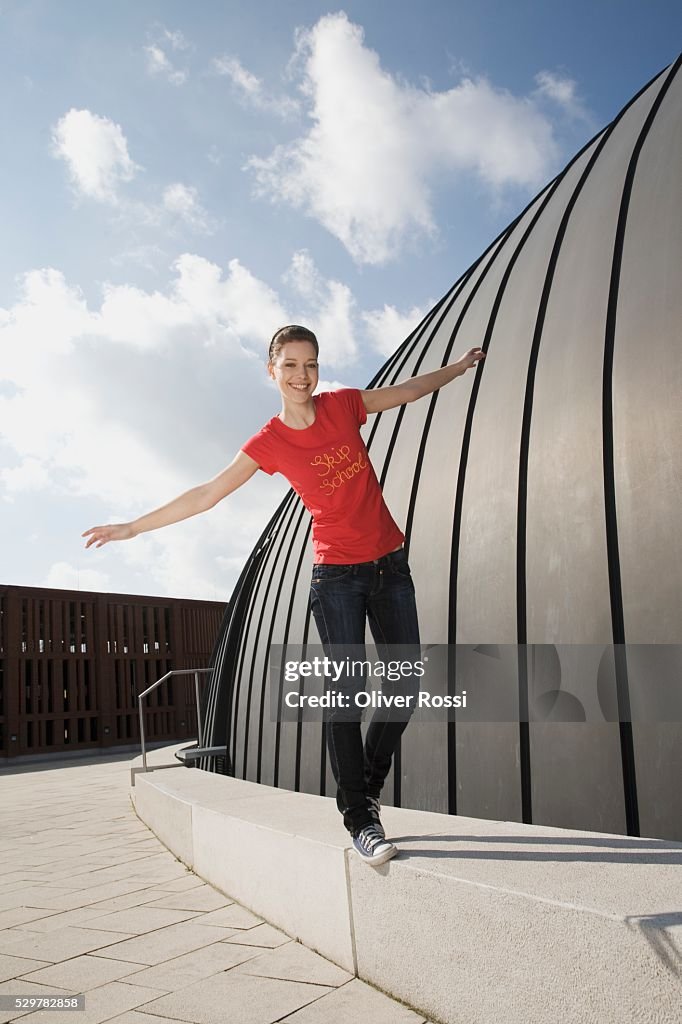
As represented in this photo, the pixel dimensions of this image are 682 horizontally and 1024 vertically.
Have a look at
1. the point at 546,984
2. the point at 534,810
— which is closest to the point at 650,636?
the point at 534,810

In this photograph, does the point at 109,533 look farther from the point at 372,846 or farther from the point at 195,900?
the point at 195,900

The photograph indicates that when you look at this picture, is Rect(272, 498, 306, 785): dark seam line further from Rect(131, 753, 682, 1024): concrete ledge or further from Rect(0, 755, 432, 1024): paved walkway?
Rect(131, 753, 682, 1024): concrete ledge

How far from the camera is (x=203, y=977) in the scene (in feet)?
11.2

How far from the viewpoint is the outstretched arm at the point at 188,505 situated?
12.3 ft

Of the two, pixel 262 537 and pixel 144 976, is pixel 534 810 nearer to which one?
pixel 144 976

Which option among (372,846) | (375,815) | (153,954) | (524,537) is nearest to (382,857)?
(372,846)

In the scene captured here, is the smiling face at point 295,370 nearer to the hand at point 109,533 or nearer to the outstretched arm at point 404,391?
the outstretched arm at point 404,391

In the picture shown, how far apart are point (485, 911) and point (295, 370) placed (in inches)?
93.7

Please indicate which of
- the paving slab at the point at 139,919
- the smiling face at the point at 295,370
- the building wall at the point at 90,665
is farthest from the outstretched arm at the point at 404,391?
the building wall at the point at 90,665

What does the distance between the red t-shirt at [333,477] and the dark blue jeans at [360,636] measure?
0.29 ft

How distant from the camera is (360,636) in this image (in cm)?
350

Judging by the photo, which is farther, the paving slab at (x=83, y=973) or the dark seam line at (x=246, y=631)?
the dark seam line at (x=246, y=631)

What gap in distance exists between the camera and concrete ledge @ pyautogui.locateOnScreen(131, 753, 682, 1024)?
2.13 metres

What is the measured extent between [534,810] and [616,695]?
770mm
